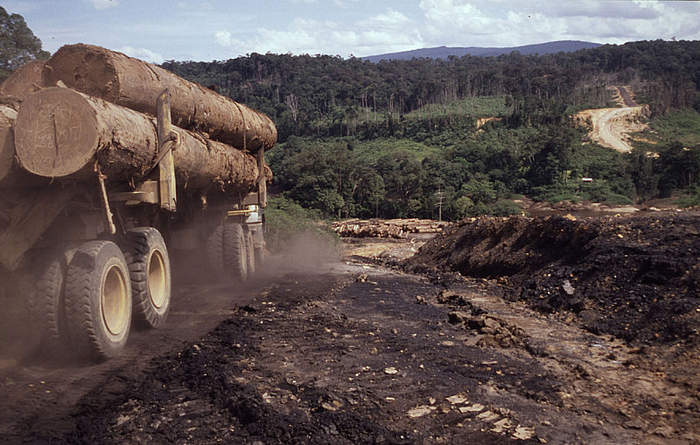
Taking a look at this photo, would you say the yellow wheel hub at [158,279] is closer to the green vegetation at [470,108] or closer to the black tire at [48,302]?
the black tire at [48,302]

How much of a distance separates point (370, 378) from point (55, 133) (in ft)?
11.7

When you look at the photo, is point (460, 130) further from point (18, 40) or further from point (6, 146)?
point (6, 146)

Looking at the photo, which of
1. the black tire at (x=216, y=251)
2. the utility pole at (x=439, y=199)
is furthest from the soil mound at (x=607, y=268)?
the utility pole at (x=439, y=199)

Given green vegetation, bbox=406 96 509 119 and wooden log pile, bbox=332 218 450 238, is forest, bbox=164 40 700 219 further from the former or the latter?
wooden log pile, bbox=332 218 450 238

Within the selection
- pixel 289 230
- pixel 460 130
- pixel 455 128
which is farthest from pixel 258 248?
pixel 455 128

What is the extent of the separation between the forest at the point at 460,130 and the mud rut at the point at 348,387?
2753cm

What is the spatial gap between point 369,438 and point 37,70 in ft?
19.8

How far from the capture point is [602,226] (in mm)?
11852

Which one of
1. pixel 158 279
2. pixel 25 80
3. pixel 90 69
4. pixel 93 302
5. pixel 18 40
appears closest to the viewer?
pixel 93 302

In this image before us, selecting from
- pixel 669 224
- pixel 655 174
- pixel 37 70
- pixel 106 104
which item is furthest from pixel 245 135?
pixel 655 174

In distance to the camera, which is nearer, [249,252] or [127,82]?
[127,82]

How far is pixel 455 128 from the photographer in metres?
80.6

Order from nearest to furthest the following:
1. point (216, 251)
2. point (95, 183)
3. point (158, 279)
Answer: point (95, 183)
point (158, 279)
point (216, 251)

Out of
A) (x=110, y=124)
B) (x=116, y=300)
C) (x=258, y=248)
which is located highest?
(x=110, y=124)
